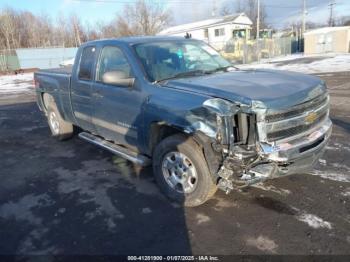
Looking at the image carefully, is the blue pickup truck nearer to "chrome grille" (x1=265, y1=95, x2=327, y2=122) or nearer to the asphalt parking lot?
"chrome grille" (x1=265, y1=95, x2=327, y2=122)

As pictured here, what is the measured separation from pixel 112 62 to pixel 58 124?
276 cm

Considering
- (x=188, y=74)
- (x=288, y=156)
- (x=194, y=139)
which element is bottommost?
(x=288, y=156)

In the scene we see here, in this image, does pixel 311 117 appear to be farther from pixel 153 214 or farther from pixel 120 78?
pixel 120 78

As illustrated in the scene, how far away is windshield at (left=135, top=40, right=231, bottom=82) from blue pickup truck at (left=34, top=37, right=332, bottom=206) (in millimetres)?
14

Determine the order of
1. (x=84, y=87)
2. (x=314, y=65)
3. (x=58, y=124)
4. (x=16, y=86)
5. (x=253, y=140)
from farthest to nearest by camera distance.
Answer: (x=314, y=65) → (x=16, y=86) → (x=58, y=124) → (x=84, y=87) → (x=253, y=140)

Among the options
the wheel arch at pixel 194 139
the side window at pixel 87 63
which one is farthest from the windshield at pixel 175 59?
the side window at pixel 87 63

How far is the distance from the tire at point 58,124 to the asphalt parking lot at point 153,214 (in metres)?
1.41

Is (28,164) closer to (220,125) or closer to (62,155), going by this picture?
(62,155)

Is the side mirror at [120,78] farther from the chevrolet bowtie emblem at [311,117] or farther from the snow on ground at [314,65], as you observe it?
the snow on ground at [314,65]

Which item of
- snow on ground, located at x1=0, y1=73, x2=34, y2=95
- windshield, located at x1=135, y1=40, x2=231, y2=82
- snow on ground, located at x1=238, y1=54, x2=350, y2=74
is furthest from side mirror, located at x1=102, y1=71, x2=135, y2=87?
snow on ground, located at x1=238, y1=54, x2=350, y2=74

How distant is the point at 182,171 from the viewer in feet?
13.3

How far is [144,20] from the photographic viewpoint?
5422cm

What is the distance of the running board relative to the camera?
4598 mm

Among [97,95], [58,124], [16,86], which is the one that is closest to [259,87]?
[97,95]
